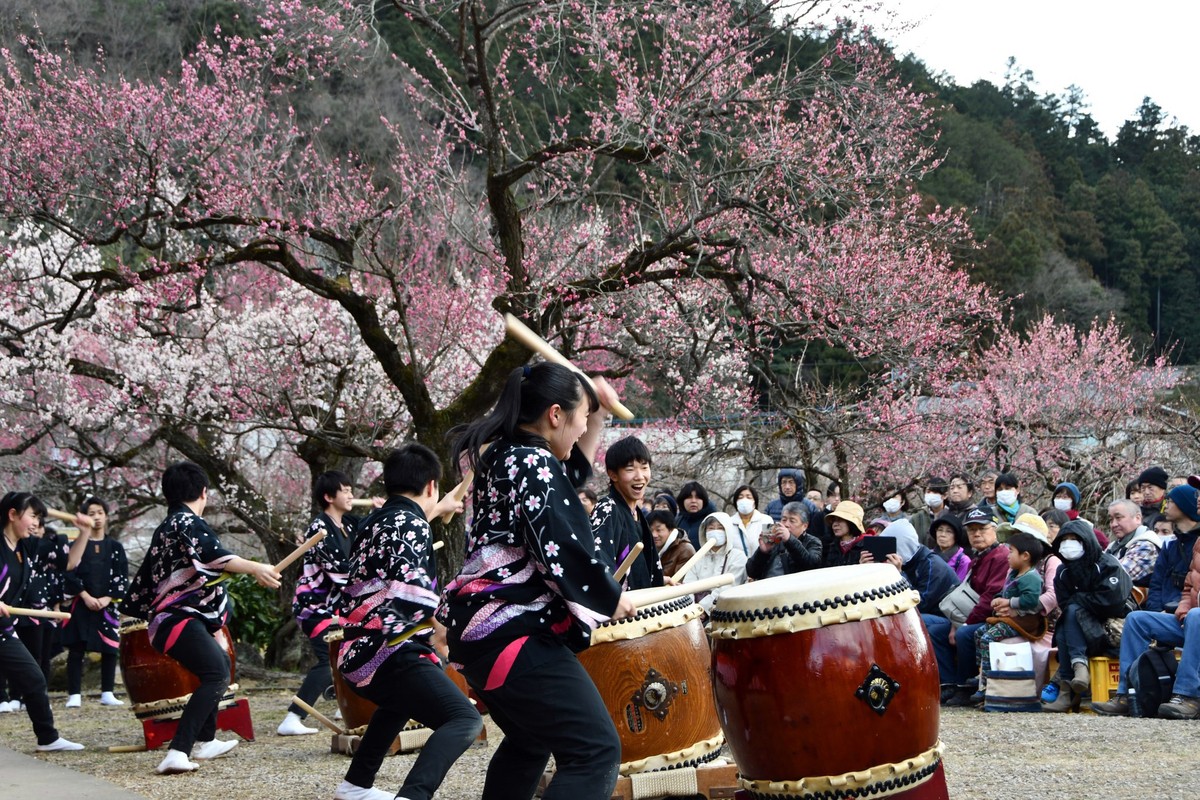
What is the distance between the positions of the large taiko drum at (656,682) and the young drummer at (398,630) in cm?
55

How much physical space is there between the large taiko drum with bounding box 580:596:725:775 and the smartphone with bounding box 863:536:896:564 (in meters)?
3.50

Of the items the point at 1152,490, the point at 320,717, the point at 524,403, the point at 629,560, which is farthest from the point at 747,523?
the point at 524,403

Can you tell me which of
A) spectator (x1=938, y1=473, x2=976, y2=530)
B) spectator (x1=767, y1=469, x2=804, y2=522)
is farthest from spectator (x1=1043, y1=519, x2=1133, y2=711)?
spectator (x1=767, y1=469, x2=804, y2=522)

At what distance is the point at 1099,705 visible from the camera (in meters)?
7.09

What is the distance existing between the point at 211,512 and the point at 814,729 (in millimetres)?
13248

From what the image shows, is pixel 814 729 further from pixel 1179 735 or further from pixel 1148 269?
pixel 1148 269

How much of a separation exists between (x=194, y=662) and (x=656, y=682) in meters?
2.92

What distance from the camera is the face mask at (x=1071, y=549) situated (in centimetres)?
721

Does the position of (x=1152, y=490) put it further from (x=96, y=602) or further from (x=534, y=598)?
(x=96, y=602)

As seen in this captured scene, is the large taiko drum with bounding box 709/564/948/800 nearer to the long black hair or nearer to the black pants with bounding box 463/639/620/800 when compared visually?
the black pants with bounding box 463/639/620/800

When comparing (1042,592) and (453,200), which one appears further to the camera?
(453,200)

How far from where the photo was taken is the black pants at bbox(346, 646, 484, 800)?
4172 mm

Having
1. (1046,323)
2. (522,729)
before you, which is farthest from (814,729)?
(1046,323)

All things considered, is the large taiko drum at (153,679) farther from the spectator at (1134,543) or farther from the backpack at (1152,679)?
the spectator at (1134,543)
